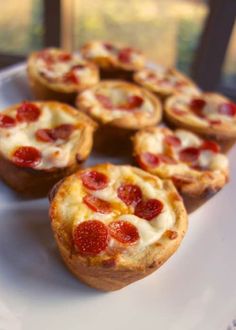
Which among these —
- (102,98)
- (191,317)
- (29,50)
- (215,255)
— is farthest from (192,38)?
(191,317)

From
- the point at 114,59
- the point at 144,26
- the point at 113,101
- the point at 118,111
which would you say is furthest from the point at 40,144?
the point at 144,26

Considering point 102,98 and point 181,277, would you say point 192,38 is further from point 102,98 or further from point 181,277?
point 181,277

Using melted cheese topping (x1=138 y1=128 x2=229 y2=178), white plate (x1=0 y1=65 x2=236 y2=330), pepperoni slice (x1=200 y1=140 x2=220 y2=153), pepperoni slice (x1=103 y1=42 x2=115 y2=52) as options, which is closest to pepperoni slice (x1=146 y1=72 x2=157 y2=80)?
pepperoni slice (x1=103 y1=42 x2=115 y2=52)

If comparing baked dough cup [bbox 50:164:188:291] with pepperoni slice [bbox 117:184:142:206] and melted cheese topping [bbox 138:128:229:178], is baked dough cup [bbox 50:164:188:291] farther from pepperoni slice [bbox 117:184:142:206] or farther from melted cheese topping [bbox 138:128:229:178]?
melted cheese topping [bbox 138:128:229:178]

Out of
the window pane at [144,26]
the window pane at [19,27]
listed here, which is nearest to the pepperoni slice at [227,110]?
the window pane at [144,26]

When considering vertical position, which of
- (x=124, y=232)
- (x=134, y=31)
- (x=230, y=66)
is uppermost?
(x=124, y=232)

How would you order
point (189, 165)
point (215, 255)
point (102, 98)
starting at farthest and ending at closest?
point (102, 98) < point (189, 165) < point (215, 255)

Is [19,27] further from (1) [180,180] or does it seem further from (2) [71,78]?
(1) [180,180]
